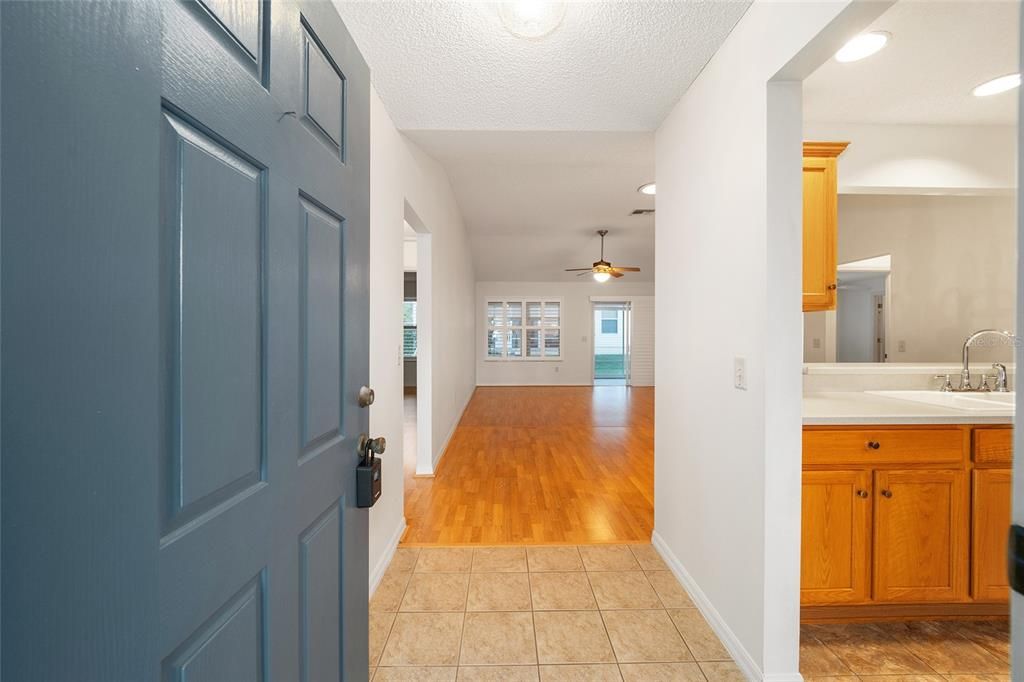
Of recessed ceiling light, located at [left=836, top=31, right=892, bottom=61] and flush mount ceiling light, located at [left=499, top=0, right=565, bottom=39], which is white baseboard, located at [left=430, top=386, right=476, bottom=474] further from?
recessed ceiling light, located at [left=836, top=31, right=892, bottom=61]

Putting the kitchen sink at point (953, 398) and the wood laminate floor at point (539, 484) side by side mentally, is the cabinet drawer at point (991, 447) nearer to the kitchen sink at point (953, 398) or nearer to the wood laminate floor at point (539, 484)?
the kitchen sink at point (953, 398)

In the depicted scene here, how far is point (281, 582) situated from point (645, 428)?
5327mm

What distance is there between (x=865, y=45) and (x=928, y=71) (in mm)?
514

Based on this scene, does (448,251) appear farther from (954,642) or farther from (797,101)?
(954,642)

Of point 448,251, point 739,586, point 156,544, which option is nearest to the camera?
point 156,544

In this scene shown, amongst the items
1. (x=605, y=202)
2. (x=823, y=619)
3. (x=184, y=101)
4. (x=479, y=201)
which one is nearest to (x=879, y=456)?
(x=823, y=619)

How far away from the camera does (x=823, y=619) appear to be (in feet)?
6.19

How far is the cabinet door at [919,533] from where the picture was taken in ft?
5.96

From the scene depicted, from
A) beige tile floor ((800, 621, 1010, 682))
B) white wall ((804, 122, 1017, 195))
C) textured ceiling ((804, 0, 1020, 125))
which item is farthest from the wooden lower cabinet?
textured ceiling ((804, 0, 1020, 125))

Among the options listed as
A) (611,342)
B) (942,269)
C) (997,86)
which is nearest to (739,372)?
(997,86)

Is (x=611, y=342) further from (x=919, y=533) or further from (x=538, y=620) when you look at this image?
(x=538, y=620)

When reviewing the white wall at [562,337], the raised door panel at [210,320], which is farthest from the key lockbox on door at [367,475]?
the white wall at [562,337]

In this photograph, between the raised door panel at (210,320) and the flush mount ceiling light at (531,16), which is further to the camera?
the flush mount ceiling light at (531,16)

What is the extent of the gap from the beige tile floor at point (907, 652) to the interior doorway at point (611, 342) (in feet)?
26.3
